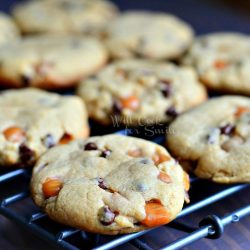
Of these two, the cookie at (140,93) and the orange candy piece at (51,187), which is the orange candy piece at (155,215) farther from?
the cookie at (140,93)

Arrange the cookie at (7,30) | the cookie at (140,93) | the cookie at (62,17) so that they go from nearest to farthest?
the cookie at (140,93)
the cookie at (7,30)
the cookie at (62,17)

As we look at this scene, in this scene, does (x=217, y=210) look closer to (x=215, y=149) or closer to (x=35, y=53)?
(x=215, y=149)

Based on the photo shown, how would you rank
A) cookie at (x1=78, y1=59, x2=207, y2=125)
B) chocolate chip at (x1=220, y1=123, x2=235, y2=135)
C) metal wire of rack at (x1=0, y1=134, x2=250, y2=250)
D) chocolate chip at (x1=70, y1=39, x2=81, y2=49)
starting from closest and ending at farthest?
metal wire of rack at (x1=0, y1=134, x2=250, y2=250), chocolate chip at (x1=220, y1=123, x2=235, y2=135), cookie at (x1=78, y1=59, x2=207, y2=125), chocolate chip at (x1=70, y1=39, x2=81, y2=49)

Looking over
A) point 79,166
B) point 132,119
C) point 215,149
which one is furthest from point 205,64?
point 79,166

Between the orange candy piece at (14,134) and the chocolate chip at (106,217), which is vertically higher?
the orange candy piece at (14,134)

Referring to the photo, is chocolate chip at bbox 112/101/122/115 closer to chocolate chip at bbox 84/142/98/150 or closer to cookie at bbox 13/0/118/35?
chocolate chip at bbox 84/142/98/150

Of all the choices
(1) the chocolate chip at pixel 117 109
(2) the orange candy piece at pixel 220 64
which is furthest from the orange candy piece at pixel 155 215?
(2) the orange candy piece at pixel 220 64

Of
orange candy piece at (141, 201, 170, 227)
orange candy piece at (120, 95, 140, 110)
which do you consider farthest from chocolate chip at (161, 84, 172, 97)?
orange candy piece at (141, 201, 170, 227)
